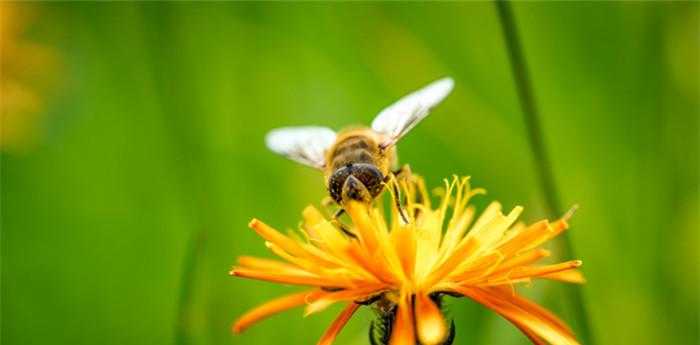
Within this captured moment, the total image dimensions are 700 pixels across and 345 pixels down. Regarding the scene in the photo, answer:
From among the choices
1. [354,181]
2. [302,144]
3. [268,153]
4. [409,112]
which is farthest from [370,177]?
[268,153]

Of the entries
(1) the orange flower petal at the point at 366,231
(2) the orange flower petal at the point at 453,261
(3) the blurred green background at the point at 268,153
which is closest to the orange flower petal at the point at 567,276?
(2) the orange flower petal at the point at 453,261

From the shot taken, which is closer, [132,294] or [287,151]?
[287,151]

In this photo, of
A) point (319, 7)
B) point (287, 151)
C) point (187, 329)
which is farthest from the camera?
point (319, 7)

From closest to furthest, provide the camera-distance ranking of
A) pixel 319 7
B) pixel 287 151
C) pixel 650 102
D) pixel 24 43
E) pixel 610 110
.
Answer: pixel 287 151
pixel 650 102
pixel 24 43
pixel 610 110
pixel 319 7

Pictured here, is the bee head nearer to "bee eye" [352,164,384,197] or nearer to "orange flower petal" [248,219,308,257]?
"bee eye" [352,164,384,197]

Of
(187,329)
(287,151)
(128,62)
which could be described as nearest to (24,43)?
(128,62)

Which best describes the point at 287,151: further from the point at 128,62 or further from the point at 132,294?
the point at 128,62

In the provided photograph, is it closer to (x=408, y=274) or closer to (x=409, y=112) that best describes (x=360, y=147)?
(x=409, y=112)

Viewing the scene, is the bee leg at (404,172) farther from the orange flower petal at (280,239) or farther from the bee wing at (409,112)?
the orange flower petal at (280,239)
